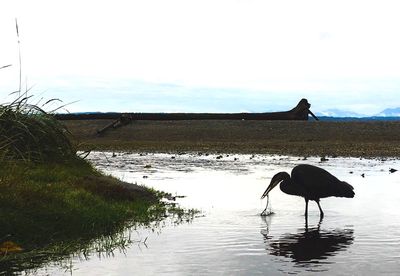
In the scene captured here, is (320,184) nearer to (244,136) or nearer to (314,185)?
(314,185)

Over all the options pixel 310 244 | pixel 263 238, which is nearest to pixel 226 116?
pixel 263 238

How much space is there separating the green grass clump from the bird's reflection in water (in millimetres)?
7199

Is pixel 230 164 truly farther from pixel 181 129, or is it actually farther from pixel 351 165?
pixel 181 129

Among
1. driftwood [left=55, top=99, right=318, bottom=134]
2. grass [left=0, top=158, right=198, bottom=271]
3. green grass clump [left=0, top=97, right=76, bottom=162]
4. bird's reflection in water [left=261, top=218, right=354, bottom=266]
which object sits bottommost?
bird's reflection in water [left=261, top=218, right=354, bottom=266]

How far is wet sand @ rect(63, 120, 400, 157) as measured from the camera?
47.0m

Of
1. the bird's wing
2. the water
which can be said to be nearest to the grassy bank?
the water

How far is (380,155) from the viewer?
→ 40.2 metres

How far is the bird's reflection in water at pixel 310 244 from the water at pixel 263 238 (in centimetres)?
2

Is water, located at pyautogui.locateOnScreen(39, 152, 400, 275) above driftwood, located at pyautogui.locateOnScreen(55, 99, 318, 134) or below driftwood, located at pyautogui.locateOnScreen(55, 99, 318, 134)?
below

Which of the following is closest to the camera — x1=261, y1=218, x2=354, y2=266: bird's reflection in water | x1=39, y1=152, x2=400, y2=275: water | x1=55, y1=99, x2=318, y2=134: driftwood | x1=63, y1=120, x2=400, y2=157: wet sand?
x1=39, y1=152, x2=400, y2=275: water

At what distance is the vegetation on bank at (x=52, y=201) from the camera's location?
11.4 metres

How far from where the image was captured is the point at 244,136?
5497cm

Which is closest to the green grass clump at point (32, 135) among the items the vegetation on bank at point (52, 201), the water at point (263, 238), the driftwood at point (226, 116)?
the vegetation on bank at point (52, 201)

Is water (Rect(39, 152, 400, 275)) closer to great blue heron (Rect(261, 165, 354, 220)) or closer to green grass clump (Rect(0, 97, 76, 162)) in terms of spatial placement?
great blue heron (Rect(261, 165, 354, 220))
